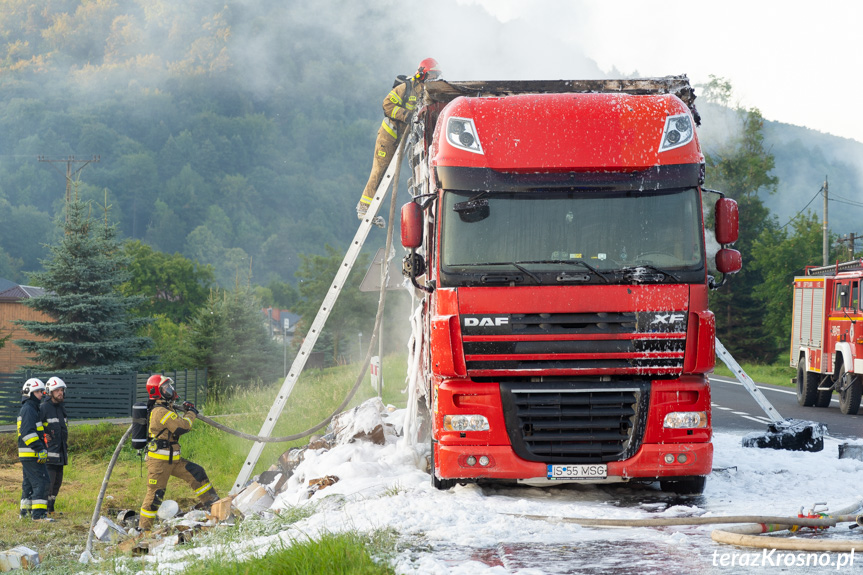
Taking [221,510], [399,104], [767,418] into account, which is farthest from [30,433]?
[767,418]

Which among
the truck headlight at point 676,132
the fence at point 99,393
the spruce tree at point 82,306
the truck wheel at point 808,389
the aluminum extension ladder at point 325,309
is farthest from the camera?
the spruce tree at point 82,306

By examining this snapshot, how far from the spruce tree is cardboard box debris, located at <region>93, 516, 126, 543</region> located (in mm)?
21386

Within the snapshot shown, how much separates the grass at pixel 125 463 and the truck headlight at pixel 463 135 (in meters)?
3.56

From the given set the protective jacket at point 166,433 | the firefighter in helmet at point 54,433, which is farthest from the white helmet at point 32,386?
the protective jacket at point 166,433

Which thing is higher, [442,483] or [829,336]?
[829,336]

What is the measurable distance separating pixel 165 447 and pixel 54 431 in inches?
125

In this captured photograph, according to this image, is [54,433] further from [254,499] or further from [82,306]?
[82,306]

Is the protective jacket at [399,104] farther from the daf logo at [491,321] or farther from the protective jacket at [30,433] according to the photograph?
the protective jacket at [30,433]

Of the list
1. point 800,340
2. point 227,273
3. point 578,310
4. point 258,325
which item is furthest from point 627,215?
point 227,273

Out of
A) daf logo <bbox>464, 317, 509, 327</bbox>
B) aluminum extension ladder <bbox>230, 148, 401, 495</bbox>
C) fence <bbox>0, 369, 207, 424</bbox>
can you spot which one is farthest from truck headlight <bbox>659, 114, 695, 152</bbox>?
fence <bbox>0, 369, 207, 424</bbox>

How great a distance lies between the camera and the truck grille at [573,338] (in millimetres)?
7008

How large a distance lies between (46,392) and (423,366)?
8.00m

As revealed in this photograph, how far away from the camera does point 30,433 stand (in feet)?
44.2

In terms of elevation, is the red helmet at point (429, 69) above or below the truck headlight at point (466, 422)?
above
